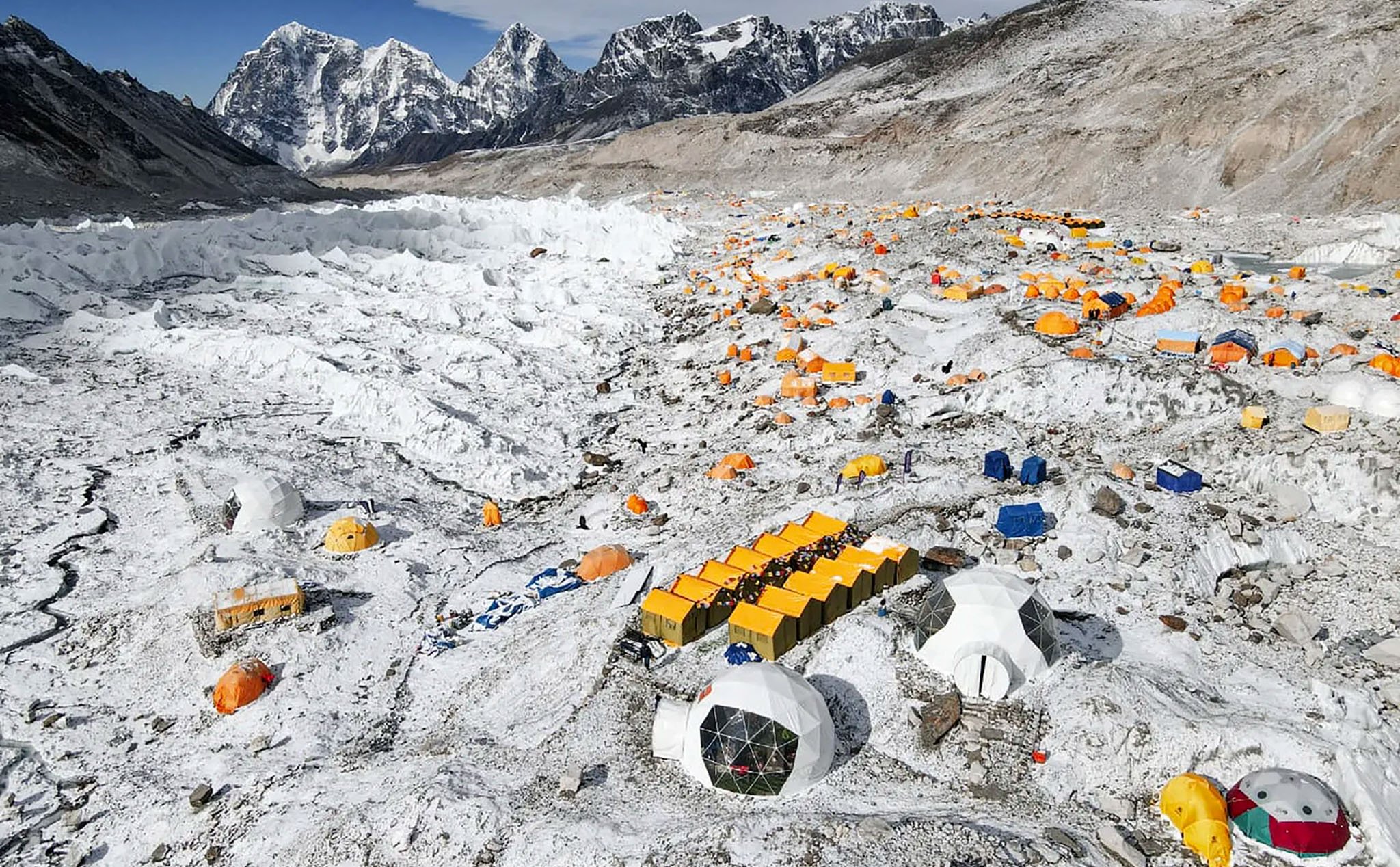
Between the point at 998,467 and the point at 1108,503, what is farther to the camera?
the point at 998,467

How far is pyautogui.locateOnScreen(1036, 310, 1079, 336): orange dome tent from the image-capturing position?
16938mm

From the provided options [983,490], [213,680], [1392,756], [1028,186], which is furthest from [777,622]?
[1028,186]

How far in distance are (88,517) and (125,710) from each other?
17.1 feet

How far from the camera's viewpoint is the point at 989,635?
8.18 meters

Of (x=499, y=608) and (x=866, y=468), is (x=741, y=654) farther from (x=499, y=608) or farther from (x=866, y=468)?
(x=866, y=468)

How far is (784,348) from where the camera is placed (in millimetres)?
19219

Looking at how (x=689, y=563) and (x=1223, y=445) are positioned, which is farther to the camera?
(x=1223, y=445)

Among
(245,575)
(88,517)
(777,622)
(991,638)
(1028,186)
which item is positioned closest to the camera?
(991,638)

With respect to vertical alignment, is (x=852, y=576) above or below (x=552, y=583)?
below

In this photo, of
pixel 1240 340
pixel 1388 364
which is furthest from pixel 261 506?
pixel 1388 364

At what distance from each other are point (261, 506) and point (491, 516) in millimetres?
3517

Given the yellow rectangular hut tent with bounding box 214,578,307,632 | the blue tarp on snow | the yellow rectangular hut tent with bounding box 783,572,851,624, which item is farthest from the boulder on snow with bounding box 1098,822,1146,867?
the yellow rectangular hut tent with bounding box 214,578,307,632

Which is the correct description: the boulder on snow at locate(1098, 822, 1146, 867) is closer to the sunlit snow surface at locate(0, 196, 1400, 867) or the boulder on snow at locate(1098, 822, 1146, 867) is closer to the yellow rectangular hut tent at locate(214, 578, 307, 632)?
the sunlit snow surface at locate(0, 196, 1400, 867)

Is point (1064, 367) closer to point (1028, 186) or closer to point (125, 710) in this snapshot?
point (125, 710)
